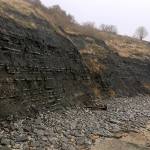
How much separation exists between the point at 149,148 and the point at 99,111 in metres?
9.79

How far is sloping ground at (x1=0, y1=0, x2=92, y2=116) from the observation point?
23.4m

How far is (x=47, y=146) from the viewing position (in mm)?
17734

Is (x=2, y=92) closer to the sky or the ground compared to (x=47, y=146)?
closer to the sky

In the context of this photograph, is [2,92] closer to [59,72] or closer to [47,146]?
[47,146]

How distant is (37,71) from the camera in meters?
27.0

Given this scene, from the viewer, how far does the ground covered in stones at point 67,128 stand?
58.9 feet

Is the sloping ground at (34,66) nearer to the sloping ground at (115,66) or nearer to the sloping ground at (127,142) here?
the sloping ground at (115,66)

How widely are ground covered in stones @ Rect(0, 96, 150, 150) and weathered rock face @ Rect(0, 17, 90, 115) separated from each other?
1.32m

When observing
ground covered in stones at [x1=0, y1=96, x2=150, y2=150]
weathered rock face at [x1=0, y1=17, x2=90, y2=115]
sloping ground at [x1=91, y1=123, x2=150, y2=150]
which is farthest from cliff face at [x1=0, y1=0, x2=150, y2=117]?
sloping ground at [x1=91, y1=123, x2=150, y2=150]

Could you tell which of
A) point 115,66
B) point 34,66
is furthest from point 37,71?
point 115,66

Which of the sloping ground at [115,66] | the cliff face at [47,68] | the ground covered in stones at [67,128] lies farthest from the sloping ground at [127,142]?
the sloping ground at [115,66]

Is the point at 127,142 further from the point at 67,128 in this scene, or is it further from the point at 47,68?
the point at 47,68

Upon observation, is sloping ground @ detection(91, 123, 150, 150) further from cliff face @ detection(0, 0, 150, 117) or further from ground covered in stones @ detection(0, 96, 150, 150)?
cliff face @ detection(0, 0, 150, 117)

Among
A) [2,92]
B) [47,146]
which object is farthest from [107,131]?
[2,92]
